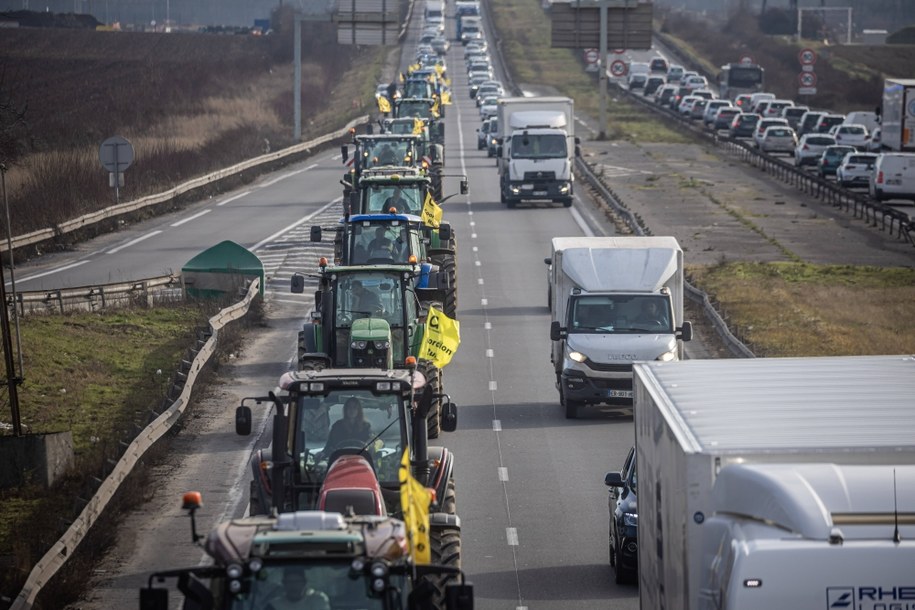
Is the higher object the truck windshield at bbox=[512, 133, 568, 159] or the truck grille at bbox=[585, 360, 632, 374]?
the truck windshield at bbox=[512, 133, 568, 159]

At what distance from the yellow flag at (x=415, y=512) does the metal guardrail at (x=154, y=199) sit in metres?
20.9

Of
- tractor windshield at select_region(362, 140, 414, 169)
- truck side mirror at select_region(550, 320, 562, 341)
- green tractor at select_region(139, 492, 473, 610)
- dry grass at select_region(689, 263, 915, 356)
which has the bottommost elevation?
dry grass at select_region(689, 263, 915, 356)

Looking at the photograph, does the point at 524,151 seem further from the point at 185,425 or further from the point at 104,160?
the point at 185,425

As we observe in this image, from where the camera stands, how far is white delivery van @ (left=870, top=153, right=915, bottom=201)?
55781 mm

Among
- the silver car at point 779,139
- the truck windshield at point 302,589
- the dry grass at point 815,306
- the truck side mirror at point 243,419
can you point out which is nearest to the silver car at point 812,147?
the silver car at point 779,139

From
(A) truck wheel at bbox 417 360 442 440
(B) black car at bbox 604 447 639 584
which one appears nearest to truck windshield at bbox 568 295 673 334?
(A) truck wheel at bbox 417 360 442 440

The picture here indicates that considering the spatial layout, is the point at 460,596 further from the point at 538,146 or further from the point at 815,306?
the point at 538,146

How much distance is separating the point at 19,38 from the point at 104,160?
2306 inches

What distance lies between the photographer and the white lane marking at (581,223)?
155ft

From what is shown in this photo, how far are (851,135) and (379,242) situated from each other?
51294 mm

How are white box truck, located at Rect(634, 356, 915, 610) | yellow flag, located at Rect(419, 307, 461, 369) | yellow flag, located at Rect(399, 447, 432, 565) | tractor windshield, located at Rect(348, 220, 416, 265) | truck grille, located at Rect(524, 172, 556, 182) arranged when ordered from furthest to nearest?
truck grille, located at Rect(524, 172, 556, 182), tractor windshield, located at Rect(348, 220, 416, 265), yellow flag, located at Rect(419, 307, 461, 369), yellow flag, located at Rect(399, 447, 432, 565), white box truck, located at Rect(634, 356, 915, 610)

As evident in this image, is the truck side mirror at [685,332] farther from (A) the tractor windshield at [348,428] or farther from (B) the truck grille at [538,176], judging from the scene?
(B) the truck grille at [538,176]

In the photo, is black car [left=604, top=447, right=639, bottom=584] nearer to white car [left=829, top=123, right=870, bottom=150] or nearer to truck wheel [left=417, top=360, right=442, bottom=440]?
truck wheel [left=417, top=360, right=442, bottom=440]

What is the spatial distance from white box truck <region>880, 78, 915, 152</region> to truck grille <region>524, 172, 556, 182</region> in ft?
53.4
